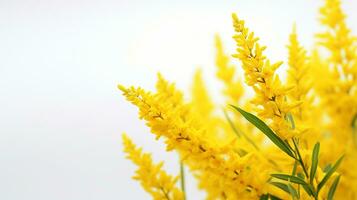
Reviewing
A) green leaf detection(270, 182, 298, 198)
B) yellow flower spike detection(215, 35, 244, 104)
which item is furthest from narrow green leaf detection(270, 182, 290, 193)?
yellow flower spike detection(215, 35, 244, 104)

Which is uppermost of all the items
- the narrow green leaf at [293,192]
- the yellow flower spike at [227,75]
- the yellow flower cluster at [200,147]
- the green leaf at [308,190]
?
the yellow flower spike at [227,75]

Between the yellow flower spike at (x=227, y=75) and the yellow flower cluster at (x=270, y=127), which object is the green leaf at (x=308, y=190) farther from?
the yellow flower spike at (x=227, y=75)

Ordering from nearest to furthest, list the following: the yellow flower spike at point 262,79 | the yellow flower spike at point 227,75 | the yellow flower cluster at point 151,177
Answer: the yellow flower spike at point 262,79, the yellow flower cluster at point 151,177, the yellow flower spike at point 227,75

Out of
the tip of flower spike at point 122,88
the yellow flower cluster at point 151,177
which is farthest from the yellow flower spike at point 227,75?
the tip of flower spike at point 122,88

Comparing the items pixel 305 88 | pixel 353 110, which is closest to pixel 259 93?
pixel 305 88

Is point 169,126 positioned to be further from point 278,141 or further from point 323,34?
point 323,34

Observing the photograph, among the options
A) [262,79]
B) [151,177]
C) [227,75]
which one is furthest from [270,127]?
[227,75]

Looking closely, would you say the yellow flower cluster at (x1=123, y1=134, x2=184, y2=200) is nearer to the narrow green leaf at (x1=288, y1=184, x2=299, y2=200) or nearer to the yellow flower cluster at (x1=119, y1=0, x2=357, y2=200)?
the yellow flower cluster at (x1=119, y1=0, x2=357, y2=200)

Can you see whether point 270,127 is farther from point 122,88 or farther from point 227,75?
point 227,75
